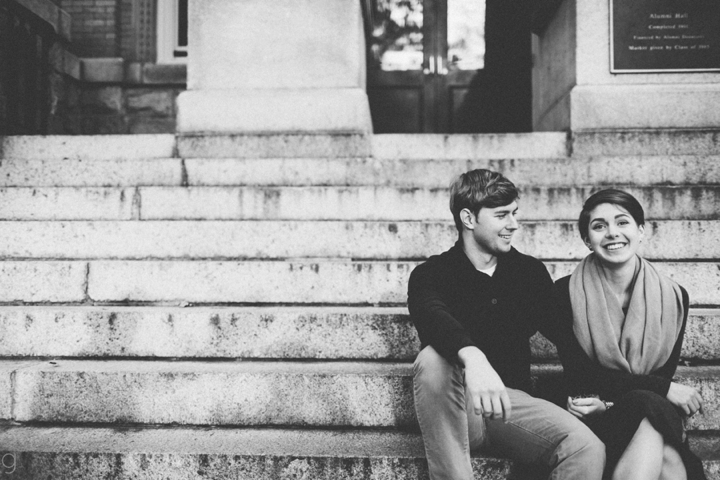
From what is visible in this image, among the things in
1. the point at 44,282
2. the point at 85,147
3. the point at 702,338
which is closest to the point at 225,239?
the point at 44,282

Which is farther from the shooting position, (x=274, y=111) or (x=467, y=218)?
(x=274, y=111)

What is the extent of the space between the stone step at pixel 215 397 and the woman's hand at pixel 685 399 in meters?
0.56

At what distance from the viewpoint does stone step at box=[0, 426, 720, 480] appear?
2.04 metres

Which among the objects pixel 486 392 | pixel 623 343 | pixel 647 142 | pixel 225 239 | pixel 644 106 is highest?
pixel 644 106

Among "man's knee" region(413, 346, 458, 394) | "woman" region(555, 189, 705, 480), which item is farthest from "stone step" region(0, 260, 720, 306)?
"man's knee" region(413, 346, 458, 394)

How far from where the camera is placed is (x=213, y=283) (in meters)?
2.93

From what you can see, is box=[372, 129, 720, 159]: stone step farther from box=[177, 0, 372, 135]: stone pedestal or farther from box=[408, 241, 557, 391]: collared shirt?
box=[408, 241, 557, 391]: collared shirt

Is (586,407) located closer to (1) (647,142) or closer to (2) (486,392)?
(2) (486,392)

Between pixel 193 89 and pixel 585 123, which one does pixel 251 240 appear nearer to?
pixel 193 89

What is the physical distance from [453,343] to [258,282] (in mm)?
1409

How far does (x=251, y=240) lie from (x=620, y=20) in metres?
3.61

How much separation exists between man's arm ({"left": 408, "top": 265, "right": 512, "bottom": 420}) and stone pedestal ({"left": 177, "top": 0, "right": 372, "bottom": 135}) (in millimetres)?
2600

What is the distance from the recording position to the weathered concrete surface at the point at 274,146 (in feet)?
14.0

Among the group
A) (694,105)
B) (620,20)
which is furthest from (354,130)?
(694,105)
